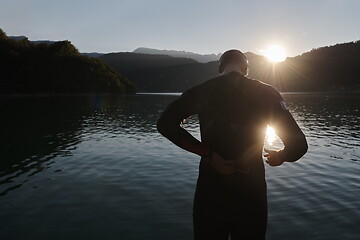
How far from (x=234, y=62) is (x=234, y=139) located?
3.26 ft

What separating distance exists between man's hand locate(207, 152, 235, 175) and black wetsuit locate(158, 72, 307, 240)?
7 centimetres

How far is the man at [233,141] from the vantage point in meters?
3.32

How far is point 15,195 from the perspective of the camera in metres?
11.2

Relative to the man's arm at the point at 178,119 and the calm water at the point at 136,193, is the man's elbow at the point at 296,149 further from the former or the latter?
the calm water at the point at 136,193

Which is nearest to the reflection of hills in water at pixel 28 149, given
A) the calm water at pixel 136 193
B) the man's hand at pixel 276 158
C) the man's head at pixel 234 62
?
the calm water at pixel 136 193

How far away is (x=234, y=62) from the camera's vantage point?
3.56m

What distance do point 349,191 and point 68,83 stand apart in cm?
15220

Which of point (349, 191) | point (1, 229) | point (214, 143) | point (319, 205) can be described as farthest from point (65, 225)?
point (349, 191)

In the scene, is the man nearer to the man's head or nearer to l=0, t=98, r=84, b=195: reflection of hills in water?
the man's head

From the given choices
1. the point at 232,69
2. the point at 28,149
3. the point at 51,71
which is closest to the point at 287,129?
the point at 232,69

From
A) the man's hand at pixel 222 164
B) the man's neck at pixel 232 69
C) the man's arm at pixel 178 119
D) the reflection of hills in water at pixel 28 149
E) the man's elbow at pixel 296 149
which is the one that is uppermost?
the man's neck at pixel 232 69

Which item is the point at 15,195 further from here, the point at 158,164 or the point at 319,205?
the point at 319,205

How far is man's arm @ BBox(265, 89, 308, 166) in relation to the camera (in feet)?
10.6

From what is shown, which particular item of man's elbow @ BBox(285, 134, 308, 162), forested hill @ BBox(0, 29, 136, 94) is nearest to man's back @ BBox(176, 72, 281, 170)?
man's elbow @ BBox(285, 134, 308, 162)
